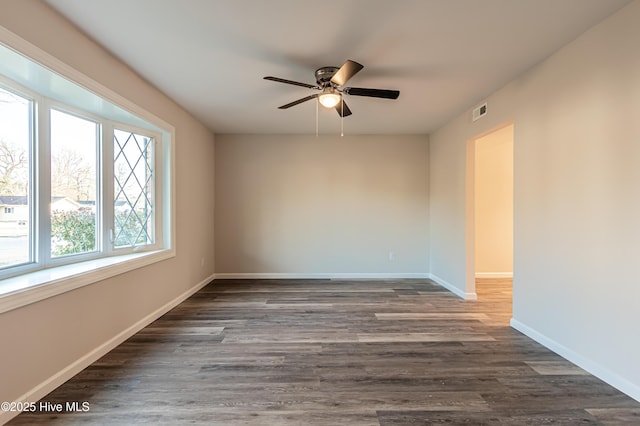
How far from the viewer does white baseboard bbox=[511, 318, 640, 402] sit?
6.28 ft

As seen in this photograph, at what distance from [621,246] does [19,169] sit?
4.19 metres

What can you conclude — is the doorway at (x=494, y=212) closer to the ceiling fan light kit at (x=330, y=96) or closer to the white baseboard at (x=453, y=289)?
the white baseboard at (x=453, y=289)

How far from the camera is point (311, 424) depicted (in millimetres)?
1655

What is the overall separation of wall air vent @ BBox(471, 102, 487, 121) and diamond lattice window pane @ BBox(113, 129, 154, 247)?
3.99m

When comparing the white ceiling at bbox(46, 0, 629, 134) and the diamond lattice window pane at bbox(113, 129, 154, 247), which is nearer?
the white ceiling at bbox(46, 0, 629, 134)

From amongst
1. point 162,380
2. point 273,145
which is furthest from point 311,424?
point 273,145

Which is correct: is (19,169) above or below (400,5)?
below

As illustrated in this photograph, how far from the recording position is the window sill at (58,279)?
5.61 feet

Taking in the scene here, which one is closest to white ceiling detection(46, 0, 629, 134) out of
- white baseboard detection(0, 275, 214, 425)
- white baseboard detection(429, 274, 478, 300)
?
white baseboard detection(0, 275, 214, 425)

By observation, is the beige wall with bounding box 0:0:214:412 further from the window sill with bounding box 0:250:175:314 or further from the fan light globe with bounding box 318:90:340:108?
the fan light globe with bounding box 318:90:340:108

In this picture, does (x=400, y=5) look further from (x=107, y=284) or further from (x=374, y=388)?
(x=107, y=284)

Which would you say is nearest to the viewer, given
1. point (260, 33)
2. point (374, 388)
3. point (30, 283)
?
point (30, 283)

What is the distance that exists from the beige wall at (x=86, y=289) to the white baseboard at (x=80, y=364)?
3 centimetres

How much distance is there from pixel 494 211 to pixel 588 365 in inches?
133
